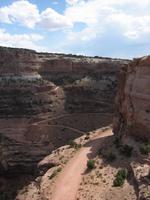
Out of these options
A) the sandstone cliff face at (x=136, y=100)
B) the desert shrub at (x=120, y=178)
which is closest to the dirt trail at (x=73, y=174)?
the desert shrub at (x=120, y=178)

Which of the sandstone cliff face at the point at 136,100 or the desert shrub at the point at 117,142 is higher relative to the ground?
the sandstone cliff face at the point at 136,100

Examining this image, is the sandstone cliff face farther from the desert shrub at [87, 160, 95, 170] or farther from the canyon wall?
the canyon wall

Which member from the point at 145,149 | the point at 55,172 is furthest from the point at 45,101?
the point at 145,149

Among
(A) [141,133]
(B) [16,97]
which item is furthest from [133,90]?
(B) [16,97]

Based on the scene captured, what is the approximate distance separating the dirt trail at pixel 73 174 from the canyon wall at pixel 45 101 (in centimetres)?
2376

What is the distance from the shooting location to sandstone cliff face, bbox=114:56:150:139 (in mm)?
45541

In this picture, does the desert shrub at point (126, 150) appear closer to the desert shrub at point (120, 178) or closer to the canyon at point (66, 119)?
the canyon at point (66, 119)

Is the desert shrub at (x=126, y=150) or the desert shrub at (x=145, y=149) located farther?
the desert shrub at (x=126, y=150)

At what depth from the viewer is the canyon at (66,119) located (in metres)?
44.7

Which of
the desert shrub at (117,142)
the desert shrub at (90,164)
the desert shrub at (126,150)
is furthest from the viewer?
the desert shrub at (117,142)

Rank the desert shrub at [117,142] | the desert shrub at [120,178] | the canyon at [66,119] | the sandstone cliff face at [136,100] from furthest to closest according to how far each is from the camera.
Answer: the desert shrub at [117,142] < the sandstone cliff face at [136,100] < the canyon at [66,119] < the desert shrub at [120,178]

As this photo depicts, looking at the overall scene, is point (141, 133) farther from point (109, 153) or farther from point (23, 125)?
point (23, 125)

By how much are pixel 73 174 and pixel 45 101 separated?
5314 cm

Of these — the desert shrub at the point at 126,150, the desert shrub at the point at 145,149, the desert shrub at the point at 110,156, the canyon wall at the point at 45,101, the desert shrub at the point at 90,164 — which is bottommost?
the canyon wall at the point at 45,101
